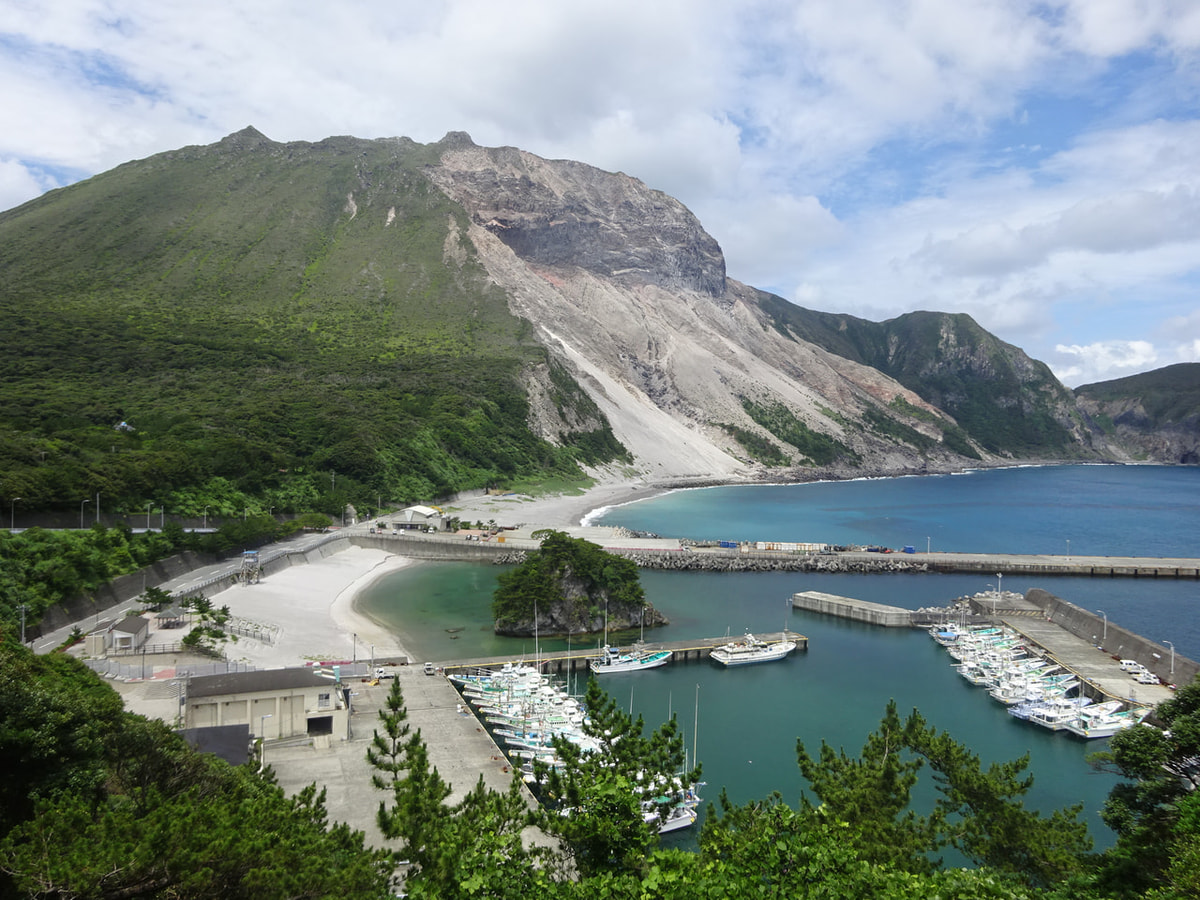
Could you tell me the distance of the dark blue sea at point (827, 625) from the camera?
30109 millimetres

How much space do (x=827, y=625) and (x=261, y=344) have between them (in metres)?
93.9

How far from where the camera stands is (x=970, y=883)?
1027cm

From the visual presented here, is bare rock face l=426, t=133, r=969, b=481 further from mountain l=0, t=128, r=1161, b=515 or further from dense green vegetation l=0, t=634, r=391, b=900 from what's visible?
dense green vegetation l=0, t=634, r=391, b=900

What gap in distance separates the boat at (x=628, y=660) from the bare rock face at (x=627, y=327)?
9237 centimetres

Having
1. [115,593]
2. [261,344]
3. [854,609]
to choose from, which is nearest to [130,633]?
[115,593]

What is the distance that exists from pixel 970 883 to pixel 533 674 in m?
25.7

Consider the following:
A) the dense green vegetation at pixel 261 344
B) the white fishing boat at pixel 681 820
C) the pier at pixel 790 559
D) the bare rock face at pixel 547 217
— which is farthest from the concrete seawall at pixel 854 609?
the bare rock face at pixel 547 217

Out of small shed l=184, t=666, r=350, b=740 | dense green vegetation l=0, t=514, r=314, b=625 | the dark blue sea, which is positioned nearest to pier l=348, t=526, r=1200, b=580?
the dark blue sea

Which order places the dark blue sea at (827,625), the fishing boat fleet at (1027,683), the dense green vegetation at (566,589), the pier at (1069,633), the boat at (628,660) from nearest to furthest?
the dark blue sea at (827,625), the fishing boat fleet at (1027,683), the pier at (1069,633), the boat at (628,660), the dense green vegetation at (566,589)

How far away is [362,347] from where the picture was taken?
121312mm

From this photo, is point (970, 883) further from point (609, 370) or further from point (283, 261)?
point (283, 261)

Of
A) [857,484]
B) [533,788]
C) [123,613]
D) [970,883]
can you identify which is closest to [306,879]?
[970,883]

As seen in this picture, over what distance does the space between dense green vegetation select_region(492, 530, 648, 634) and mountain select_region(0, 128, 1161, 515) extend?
1155 inches

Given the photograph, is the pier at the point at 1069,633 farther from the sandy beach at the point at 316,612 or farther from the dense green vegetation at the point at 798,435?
the dense green vegetation at the point at 798,435
